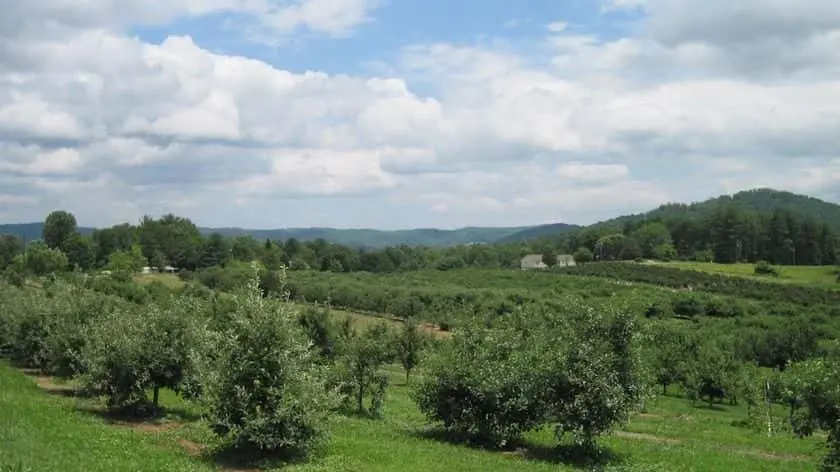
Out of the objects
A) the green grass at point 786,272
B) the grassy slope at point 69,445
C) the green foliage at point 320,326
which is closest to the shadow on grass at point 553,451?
the grassy slope at point 69,445

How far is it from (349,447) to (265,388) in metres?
5.14

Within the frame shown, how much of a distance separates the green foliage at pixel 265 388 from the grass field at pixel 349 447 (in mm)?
1098

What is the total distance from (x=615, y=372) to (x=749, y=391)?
124ft

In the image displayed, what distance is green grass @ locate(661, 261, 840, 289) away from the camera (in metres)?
148

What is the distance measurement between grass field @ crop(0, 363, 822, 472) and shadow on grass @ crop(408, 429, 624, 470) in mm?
89

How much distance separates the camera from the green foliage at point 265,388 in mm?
25734

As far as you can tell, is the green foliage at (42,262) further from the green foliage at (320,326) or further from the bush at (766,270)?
the bush at (766,270)

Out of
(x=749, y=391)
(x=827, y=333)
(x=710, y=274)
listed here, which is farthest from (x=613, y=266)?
(x=749, y=391)

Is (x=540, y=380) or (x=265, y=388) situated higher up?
(x=265, y=388)

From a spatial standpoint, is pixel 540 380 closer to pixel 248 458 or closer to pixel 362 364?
pixel 248 458

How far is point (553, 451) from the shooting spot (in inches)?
1249

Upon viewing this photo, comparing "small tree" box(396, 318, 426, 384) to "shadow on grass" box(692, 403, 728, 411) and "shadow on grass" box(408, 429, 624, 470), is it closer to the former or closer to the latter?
"shadow on grass" box(692, 403, 728, 411)

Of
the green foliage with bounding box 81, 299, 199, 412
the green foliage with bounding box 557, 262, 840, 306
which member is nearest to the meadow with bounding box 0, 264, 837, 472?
the green foliage with bounding box 81, 299, 199, 412

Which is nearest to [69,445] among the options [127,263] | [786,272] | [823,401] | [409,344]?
[823,401]
